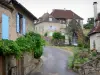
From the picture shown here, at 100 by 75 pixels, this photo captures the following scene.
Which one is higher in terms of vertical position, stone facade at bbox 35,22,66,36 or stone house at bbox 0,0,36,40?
stone facade at bbox 35,22,66,36

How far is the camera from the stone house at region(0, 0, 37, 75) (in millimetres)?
15828

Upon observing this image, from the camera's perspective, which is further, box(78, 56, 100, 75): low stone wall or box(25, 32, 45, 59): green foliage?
box(78, 56, 100, 75): low stone wall

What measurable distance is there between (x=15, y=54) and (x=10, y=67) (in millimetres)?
1005

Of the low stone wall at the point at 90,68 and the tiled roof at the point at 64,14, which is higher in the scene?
the tiled roof at the point at 64,14

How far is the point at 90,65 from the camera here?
24.9m

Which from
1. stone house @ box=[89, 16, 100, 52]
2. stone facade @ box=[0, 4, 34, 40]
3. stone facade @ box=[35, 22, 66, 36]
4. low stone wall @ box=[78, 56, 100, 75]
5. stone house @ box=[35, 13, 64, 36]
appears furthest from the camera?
stone facade @ box=[35, 22, 66, 36]

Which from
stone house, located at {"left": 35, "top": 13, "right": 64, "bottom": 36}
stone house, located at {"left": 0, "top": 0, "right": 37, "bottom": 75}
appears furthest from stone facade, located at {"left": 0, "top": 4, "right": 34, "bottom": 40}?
stone house, located at {"left": 35, "top": 13, "right": 64, "bottom": 36}

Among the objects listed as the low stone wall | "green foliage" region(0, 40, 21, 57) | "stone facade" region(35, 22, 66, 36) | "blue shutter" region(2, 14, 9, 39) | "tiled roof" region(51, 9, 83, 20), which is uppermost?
"tiled roof" region(51, 9, 83, 20)

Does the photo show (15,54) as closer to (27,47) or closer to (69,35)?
(27,47)

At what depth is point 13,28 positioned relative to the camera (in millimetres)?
20250

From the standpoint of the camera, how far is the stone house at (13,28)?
51.9ft

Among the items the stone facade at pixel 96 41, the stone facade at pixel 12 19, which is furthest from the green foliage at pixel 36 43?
the stone facade at pixel 96 41

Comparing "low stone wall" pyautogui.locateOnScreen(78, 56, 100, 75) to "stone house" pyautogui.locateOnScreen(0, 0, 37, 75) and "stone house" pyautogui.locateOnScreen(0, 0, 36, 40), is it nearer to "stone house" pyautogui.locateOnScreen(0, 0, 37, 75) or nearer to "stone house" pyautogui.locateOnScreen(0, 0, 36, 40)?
"stone house" pyautogui.locateOnScreen(0, 0, 37, 75)

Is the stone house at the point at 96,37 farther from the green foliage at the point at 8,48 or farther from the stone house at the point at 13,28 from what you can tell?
the green foliage at the point at 8,48
